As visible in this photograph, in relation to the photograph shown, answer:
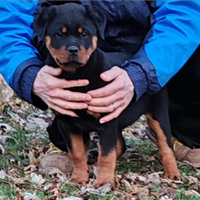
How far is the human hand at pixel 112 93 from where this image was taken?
10.1 ft

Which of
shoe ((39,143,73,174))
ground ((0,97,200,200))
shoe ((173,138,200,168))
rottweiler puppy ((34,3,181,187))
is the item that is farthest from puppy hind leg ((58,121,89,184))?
shoe ((173,138,200,168))

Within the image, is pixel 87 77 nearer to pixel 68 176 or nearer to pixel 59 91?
pixel 59 91

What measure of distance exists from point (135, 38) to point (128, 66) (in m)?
0.61

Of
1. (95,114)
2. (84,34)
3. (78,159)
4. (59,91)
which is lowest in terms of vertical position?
(78,159)

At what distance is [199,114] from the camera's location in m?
Result: 4.01

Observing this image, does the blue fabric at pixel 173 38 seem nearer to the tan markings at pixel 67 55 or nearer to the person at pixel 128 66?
the person at pixel 128 66

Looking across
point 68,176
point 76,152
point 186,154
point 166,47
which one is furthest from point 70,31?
point 186,154

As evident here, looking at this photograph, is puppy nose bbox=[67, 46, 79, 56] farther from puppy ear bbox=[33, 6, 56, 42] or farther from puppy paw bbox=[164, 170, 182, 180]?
puppy paw bbox=[164, 170, 182, 180]

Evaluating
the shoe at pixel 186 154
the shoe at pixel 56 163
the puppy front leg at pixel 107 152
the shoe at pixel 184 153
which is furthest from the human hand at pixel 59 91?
the shoe at pixel 186 154

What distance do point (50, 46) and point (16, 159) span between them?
113 cm

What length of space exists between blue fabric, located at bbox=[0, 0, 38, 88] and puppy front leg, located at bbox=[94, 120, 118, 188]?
67 centimetres

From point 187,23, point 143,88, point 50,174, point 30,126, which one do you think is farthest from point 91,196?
point 30,126

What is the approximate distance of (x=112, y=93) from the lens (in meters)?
3.11

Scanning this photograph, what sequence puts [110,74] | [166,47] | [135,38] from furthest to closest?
[135,38] < [166,47] < [110,74]
